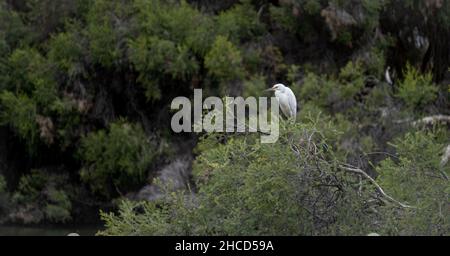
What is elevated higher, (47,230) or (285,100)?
(285,100)

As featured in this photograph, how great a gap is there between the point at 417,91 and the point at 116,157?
18.3 feet

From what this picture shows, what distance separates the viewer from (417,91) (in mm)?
18156

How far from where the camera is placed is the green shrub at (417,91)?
18.1 metres

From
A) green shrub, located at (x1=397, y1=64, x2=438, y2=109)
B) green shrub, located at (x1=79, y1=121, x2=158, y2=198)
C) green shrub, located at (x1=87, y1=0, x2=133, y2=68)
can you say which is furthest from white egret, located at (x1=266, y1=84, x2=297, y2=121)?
green shrub, located at (x1=87, y1=0, x2=133, y2=68)

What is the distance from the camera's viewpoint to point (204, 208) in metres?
9.88

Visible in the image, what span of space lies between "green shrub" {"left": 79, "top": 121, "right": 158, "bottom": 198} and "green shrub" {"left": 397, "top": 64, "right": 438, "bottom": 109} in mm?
4654

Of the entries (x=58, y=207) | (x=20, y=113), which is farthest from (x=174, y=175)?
(x=20, y=113)

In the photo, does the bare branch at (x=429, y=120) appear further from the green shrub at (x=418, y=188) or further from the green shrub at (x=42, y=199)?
the green shrub at (x=418, y=188)

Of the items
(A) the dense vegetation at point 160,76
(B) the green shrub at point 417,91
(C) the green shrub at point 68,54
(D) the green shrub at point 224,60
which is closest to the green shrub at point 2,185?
(A) the dense vegetation at point 160,76

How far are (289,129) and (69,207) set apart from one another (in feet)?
33.6

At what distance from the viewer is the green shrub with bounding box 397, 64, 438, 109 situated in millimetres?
18125

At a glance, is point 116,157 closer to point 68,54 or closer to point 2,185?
point 2,185

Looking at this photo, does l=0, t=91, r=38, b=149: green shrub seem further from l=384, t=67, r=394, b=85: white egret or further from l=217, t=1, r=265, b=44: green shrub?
l=384, t=67, r=394, b=85: white egret

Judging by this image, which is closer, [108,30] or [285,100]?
[285,100]
